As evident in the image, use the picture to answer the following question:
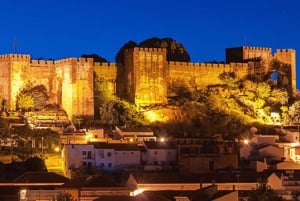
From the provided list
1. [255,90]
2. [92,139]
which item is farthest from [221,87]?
[92,139]

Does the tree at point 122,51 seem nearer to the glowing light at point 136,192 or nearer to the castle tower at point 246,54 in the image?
the castle tower at point 246,54

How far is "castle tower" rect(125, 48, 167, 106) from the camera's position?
2721 inches

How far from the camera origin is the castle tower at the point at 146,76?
69.1 m

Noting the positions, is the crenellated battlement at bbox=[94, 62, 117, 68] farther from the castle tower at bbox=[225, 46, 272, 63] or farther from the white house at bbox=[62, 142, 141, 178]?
the castle tower at bbox=[225, 46, 272, 63]

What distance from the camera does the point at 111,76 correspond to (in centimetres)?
7025

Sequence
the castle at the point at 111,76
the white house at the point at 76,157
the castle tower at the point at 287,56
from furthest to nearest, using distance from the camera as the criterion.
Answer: the castle tower at the point at 287,56 < the castle at the point at 111,76 < the white house at the point at 76,157

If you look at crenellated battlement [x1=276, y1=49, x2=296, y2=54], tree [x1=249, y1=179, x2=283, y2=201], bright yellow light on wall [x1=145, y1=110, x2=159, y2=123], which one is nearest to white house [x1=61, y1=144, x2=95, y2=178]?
bright yellow light on wall [x1=145, y1=110, x2=159, y2=123]

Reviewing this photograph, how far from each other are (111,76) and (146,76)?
→ 2390 millimetres

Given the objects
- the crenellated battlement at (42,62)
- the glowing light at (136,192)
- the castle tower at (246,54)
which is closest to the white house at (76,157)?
the glowing light at (136,192)

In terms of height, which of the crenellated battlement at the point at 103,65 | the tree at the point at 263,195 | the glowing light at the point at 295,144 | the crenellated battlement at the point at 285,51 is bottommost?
the tree at the point at 263,195

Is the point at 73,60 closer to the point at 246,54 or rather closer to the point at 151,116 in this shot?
the point at 151,116

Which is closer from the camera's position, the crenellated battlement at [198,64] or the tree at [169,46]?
the crenellated battlement at [198,64]

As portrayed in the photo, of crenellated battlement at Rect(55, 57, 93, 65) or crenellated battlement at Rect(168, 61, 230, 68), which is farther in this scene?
crenellated battlement at Rect(168, 61, 230, 68)

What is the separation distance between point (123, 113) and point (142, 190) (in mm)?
15702
